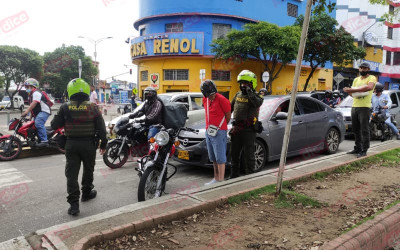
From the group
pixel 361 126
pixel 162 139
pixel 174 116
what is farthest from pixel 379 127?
pixel 162 139

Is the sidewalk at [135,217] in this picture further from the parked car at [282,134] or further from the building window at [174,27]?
the building window at [174,27]

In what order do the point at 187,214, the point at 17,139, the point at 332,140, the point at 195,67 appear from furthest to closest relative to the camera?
the point at 195,67, the point at 332,140, the point at 17,139, the point at 187,214

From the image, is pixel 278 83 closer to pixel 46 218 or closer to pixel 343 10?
pixel 343 10

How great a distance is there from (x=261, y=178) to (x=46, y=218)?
3.03 metres

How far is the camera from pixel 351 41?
83.3ft

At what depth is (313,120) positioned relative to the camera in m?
7.06

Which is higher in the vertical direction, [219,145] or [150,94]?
[150,94]

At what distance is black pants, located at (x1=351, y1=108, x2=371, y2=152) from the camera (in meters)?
6.39

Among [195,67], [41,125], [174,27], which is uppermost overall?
[174,27]

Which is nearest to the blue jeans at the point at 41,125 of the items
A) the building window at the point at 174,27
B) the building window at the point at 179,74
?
the building window at the point at 179,74

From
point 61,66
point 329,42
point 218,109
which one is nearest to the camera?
point 218,109

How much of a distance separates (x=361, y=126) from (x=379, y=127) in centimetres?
405

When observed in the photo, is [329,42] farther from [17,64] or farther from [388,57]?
[17,64]

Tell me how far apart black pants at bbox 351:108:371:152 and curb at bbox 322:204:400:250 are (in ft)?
9.19
